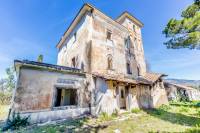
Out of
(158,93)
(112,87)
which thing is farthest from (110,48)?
(158,93)

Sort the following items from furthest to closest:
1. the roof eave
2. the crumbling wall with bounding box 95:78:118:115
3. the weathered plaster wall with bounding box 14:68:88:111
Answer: the roof eave
the crumbling wall with bounding box 95:78:118:115
the weathered plaster wall with bounding box 14:68:88:111

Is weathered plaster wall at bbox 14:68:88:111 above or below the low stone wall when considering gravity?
above

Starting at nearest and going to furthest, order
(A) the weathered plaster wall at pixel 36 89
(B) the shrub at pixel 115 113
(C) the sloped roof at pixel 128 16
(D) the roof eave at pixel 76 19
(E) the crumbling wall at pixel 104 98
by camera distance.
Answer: (A) the weathered plaster wall at pixel 36 89 → (E) the crumbling wall at pixel 104 98 → (B) the shrub at pixel 115 113 → (D) the roof eave at pixel 76 19 → (C) the sloped roof at pixel 128 16

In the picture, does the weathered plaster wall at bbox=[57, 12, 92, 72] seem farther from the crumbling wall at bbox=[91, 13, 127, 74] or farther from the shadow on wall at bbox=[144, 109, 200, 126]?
the shadow on wall at bbox=[144, 109, 200, 126]

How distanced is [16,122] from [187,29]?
1503cm

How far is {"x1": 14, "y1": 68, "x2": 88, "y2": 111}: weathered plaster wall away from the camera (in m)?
7.24

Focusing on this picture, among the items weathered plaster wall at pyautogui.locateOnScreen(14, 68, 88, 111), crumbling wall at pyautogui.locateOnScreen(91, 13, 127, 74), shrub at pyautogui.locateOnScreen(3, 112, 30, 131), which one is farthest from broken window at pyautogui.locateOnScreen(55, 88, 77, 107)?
shrub at pyautogui.locateOnScreen(3, 112, 30, 131)

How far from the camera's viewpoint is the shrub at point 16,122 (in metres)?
6.57

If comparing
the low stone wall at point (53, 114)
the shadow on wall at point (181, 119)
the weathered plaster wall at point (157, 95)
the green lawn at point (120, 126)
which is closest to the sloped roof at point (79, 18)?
the weathered plaster wall at point (157, 95)

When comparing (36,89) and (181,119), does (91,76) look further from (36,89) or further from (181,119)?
(181,119)

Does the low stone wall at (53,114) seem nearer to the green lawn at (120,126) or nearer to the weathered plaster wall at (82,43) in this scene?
the green lawn at (120,126)

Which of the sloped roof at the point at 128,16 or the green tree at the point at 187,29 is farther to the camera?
the sloped roof at the point at 128,16

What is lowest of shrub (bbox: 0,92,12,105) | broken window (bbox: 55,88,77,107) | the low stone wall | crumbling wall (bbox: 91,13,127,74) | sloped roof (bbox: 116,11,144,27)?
shrub (bbox: 0,92,12,105)

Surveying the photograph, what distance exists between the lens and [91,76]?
11.0m
